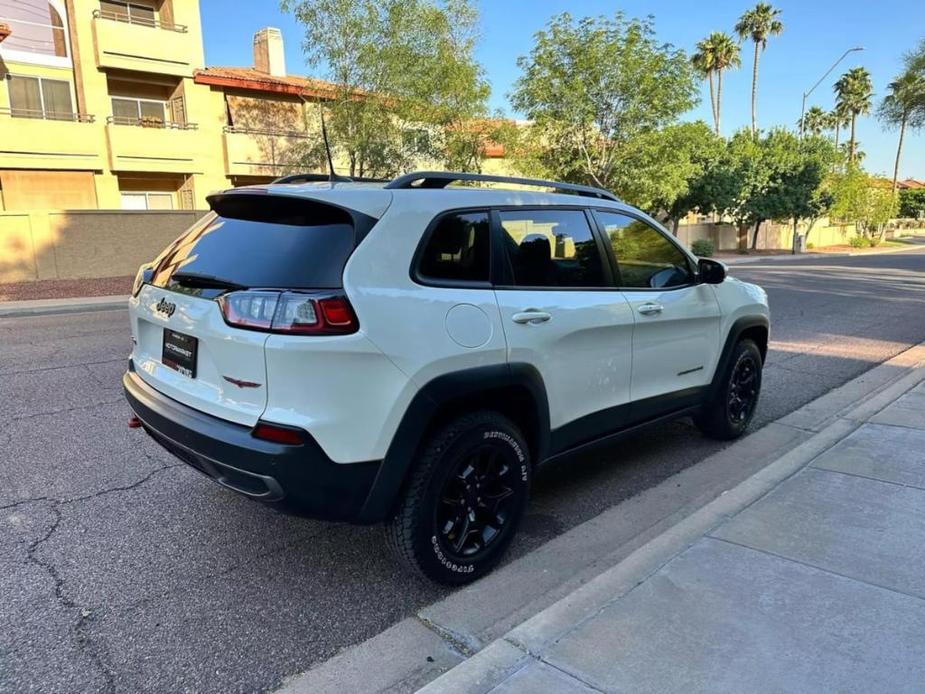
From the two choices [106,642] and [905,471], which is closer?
[106,642]

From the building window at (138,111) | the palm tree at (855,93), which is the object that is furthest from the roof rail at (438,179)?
the palm tree at (855,93)

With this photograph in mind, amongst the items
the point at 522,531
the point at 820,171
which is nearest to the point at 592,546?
the point at 522,531

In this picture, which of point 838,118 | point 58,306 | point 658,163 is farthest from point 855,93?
point 58,306

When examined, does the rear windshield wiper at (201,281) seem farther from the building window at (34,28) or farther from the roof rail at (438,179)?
the building window at (34,28)

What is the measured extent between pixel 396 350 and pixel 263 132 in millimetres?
24994

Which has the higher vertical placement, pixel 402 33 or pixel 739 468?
pixel 402 33

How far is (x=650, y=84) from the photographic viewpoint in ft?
69.4

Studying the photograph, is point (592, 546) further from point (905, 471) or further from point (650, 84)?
point (650, 84)

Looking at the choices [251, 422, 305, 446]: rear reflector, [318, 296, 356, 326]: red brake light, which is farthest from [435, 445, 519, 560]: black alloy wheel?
[318, 296, 356, 326]: red brake light

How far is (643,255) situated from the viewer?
4309mm

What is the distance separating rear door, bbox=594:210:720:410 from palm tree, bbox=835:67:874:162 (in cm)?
7652

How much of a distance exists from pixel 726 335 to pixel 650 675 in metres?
2.98

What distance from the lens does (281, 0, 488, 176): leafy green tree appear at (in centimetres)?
1892

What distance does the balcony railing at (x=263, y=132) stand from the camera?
24812mm
